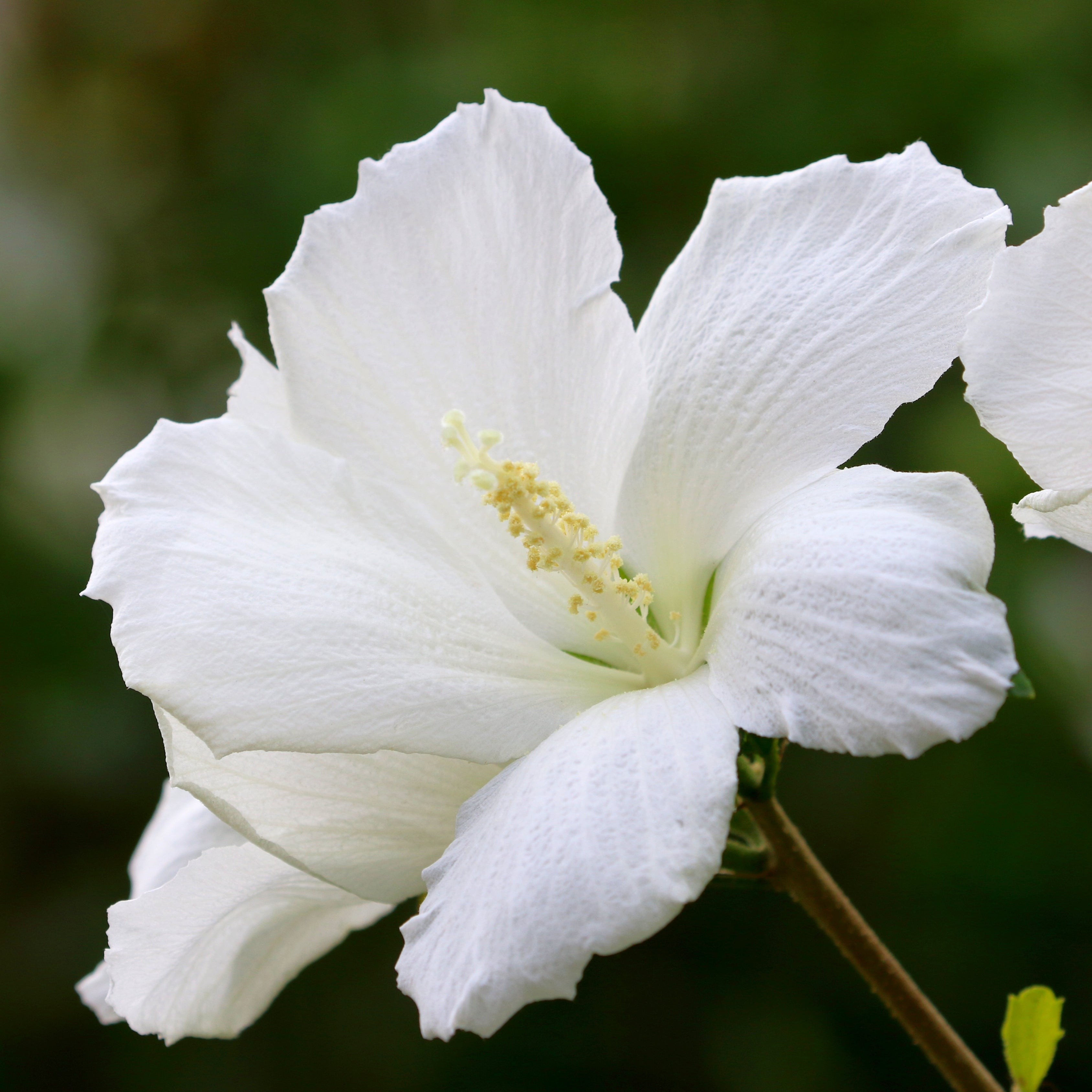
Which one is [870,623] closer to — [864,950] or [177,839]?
[864,950]

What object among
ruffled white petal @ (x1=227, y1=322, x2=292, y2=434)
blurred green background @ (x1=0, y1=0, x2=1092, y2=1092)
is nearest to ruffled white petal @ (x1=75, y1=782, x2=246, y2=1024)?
ruffled white petal @ (x1=227, y1=322, x2=292, y2=434)

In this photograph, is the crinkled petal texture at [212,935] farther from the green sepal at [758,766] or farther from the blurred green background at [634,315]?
the blurred green background at [634,315]

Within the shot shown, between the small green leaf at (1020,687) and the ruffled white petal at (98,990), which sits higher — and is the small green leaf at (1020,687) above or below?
above

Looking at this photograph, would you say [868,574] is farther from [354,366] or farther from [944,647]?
[354,366]

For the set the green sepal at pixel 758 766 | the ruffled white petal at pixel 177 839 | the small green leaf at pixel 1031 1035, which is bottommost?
the small green leaf at pixel 1031 1035

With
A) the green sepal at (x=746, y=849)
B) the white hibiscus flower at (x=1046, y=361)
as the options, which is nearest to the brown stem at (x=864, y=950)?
the green sepal at (x=746, y=849)

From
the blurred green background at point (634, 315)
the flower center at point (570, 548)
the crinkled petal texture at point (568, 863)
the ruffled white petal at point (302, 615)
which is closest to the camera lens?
the crinkled petal texture at point (568, 863)
